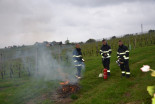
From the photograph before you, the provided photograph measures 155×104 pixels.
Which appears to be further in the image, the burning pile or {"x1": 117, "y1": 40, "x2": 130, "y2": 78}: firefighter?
{"x1": 117, "y1": 40, "x2": 130, "y2": 78}: firefighter

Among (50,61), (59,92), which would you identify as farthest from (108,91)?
(50,61)

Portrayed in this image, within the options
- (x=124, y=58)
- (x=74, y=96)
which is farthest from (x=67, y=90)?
(x=124, y=58)

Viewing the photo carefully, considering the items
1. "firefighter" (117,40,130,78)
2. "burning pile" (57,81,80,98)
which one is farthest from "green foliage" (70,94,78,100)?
"firefighter" (117,40,130,78)

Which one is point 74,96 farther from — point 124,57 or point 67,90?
point 124,57

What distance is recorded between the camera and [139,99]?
5.99 metres

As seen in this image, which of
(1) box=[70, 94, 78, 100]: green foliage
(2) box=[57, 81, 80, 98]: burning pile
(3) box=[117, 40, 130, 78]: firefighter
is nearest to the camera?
(1) box=[70, 94, 78, 100]: green foliage

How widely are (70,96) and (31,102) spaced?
1.89 metres

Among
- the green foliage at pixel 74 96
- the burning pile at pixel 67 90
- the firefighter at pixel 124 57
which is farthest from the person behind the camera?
the firefighter at pixel 124 57

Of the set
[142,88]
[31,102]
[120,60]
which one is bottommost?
[31,102]

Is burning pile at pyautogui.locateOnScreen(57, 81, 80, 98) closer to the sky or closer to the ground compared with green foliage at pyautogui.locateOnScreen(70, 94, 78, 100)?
closer to the sky

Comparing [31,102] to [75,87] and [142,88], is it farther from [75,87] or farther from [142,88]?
[142,88]

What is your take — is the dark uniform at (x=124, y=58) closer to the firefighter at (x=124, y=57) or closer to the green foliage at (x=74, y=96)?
the firefighter at (x=124, y=57)

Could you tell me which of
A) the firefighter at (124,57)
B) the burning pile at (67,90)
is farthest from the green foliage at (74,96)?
the firefighter at (124,57)

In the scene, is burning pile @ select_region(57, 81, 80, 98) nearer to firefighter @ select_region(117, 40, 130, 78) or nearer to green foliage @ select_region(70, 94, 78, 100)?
green foliage @ select_region(70, 94, 78, 100)
